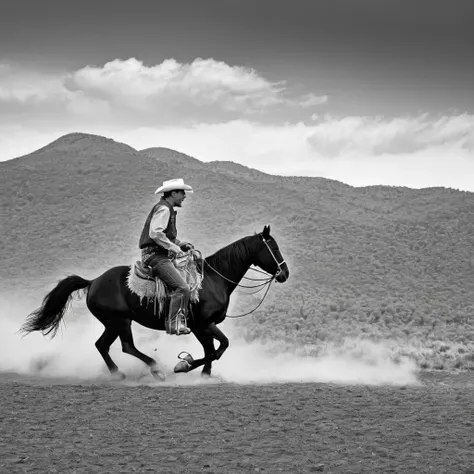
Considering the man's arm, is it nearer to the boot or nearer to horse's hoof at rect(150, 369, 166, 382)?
the boot

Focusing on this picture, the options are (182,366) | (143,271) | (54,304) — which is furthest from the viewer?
(54,304)

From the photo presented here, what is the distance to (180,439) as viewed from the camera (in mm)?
8797

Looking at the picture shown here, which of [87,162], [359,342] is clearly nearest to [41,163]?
[87,162]

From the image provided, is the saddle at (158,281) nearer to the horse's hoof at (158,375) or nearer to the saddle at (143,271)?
the saddle at (143,271)

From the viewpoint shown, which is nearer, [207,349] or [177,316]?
[177,316]

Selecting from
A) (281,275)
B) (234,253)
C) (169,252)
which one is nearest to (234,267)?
(234,253)

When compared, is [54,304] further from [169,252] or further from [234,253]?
[234,253]

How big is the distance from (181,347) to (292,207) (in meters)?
31.0

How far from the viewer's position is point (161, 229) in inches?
476

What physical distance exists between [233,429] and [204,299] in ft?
12.1

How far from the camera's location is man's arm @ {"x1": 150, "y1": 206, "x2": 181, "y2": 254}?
39.5 ft

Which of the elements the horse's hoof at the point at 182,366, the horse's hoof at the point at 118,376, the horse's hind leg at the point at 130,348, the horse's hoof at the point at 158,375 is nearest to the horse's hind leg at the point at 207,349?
the horse's hoof at the point at 182,366

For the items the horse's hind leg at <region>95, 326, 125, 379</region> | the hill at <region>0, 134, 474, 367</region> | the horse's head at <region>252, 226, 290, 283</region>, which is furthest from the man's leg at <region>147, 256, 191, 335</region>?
the hill at <region>0, 134, 474, 367</region>

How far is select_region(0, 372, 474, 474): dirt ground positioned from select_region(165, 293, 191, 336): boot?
0.91 meters
